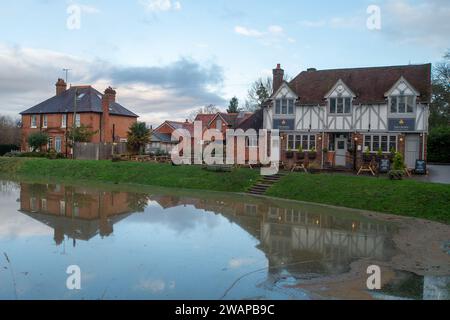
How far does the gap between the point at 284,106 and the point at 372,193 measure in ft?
37.2

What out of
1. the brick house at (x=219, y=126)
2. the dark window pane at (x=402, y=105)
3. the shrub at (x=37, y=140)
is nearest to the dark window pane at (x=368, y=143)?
the dark window pane at (x=402, y=105)

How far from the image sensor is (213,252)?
1193 cm

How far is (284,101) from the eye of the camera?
30.4 m

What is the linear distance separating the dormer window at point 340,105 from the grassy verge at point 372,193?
5.83 m

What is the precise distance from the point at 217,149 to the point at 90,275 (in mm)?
24736

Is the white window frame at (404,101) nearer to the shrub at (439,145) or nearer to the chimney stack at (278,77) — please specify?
the chimney stack at (278,77)

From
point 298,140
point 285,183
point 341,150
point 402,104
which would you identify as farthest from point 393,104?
point 285,183

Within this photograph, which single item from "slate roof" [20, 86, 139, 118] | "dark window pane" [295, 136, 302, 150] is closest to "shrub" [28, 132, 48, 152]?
"slate roof" [20, 86, 139, 118]

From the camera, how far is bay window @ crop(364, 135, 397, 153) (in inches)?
1072

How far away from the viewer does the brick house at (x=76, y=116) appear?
1666 inches

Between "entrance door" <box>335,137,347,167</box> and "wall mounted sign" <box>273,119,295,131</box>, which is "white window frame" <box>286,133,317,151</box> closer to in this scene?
"wall mounted sign" <box>273,119,295,131</box>

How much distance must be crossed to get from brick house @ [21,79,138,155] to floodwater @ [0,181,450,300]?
877 inches

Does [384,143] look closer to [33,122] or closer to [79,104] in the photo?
[79,104]
